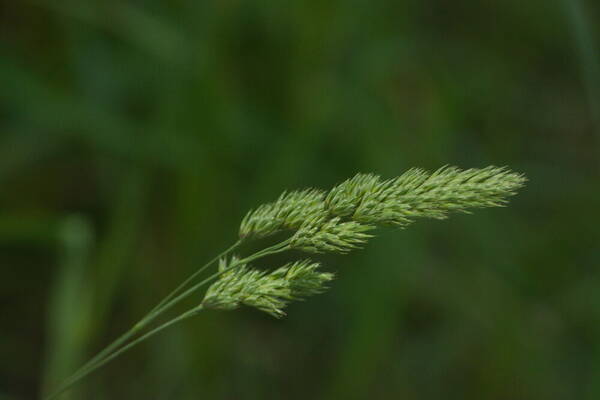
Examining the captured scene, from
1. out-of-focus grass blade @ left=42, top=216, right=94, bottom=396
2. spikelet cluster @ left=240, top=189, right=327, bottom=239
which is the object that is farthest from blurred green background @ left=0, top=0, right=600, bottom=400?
spikelet cluster @ left=240, top=189, right=327, bottom=239

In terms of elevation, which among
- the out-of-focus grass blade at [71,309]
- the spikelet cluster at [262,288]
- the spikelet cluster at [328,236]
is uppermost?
the out-of-focus grass blade at [71,309]

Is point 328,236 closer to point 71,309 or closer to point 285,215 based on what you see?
point 285,215

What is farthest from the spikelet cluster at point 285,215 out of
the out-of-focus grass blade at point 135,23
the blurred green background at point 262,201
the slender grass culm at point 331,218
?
the out-of-focus grass blade at point 135,23

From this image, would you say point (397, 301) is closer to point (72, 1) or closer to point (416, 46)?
point (416, 46)

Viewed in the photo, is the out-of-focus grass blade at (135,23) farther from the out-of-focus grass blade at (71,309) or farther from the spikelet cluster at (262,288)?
the spikelet cluster at (262,288)

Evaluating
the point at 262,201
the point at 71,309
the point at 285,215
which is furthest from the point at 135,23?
the point at 285,215

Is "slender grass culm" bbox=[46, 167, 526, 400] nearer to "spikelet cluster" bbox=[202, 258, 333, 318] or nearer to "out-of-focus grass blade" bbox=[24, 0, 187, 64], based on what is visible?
"spikelet cluster" bbox=[202, 258, 333, 318]

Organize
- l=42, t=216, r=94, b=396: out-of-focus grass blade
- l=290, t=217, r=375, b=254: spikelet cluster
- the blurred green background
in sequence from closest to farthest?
l=290, t=217, r=375, b=254: spikelet cluster < l=42, t=216, r=94, b=396: out-of-focus grass blade < the blurred green background
